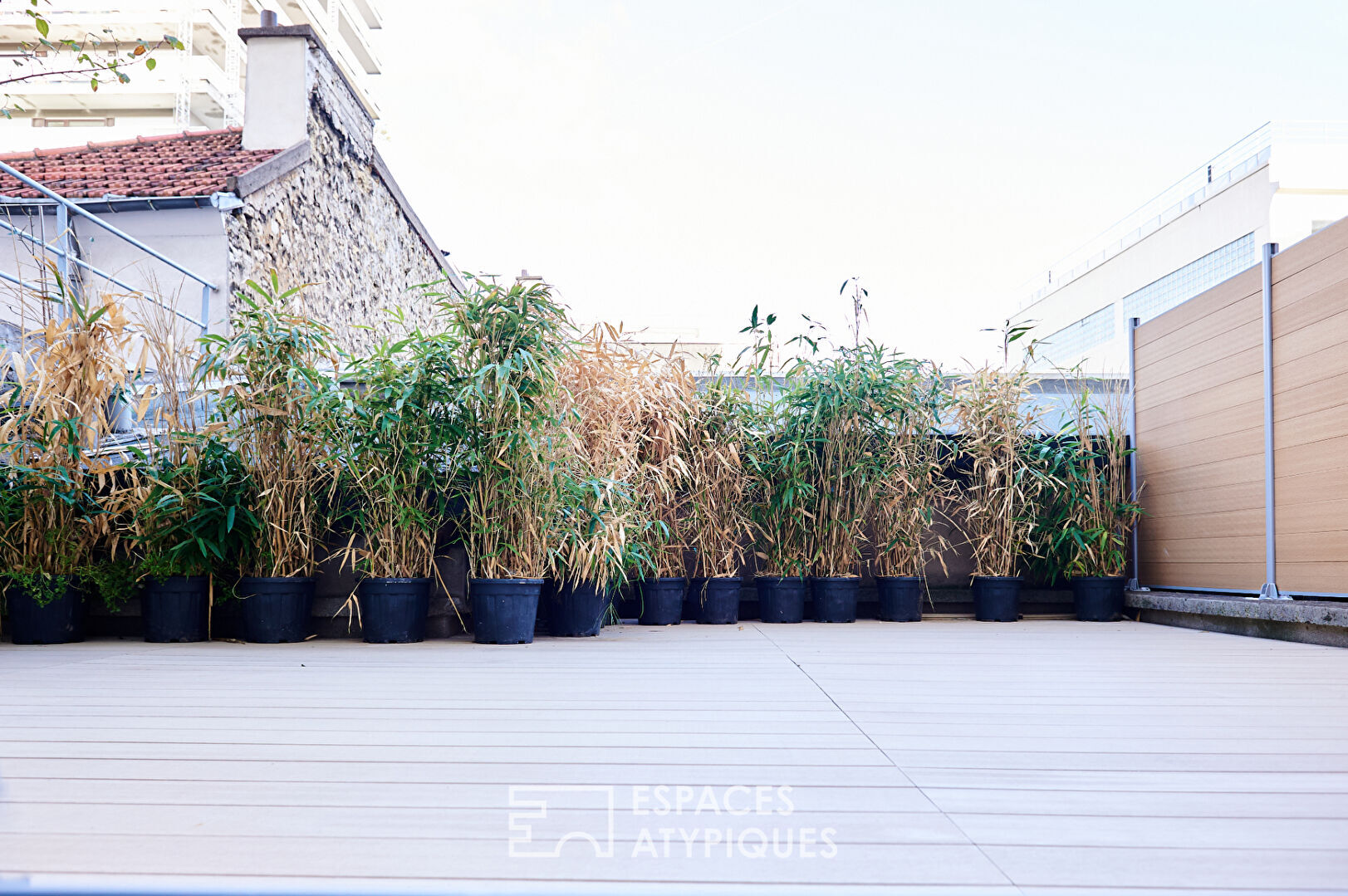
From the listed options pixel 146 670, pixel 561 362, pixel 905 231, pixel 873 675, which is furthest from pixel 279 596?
pixel 905 231

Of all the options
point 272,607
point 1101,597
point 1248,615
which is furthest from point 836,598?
point 272,607

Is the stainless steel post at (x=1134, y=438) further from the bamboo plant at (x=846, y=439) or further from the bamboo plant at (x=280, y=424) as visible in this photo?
the bamboo plant at (x=280, y=424)

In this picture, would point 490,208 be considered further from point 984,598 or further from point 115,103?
point 984,598

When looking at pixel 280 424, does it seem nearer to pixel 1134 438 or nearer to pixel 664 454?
pixel 664 454

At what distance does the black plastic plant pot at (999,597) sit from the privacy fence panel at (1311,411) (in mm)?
1196

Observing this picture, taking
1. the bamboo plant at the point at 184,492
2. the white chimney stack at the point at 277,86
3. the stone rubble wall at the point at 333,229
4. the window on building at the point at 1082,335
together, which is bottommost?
the bamboo plant at the point at 184,492

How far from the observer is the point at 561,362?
3.31 meters

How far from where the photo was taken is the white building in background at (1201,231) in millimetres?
15062

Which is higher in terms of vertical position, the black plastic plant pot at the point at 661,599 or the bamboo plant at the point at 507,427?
the bamboo plant at the point at 507,427

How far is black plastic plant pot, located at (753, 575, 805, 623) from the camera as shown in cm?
434

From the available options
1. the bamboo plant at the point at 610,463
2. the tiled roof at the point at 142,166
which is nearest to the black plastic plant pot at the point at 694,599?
the bamboo plant at the point at 610,463

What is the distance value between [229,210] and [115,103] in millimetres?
23993

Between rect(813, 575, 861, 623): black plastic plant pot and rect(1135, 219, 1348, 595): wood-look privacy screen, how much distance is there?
1536 mm

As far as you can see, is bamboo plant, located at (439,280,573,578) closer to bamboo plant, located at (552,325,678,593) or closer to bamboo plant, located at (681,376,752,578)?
bamboo plant, located at (552,325,678,593)
